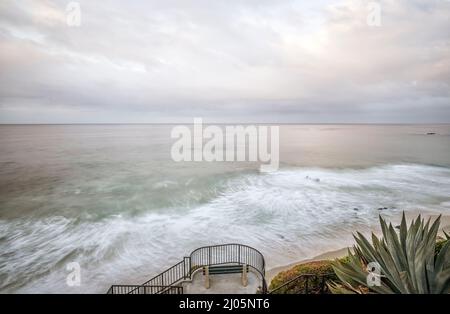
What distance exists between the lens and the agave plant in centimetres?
417

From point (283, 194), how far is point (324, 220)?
653cm

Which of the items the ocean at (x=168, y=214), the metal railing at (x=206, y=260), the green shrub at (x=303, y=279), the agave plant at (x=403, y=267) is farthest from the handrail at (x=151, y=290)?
the agave plant at (x=403, y=267)

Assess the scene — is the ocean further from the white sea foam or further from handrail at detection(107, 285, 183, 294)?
handrail at detection(107, 285, 183, 294)

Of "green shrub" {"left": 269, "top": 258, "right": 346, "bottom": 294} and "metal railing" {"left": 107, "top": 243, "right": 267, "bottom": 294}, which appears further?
"metal railing" {"left": 107, "top": 243, "right": 267, "bottom": 294}

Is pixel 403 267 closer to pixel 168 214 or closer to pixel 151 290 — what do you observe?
pixel 151 290

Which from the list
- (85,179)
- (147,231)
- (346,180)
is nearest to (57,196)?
(85,179)

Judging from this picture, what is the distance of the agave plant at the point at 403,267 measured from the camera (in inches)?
164

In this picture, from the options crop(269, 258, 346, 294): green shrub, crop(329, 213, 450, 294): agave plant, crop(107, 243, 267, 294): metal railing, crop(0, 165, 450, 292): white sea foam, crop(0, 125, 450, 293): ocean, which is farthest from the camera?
crop(0, 125, 450, 293): ocean

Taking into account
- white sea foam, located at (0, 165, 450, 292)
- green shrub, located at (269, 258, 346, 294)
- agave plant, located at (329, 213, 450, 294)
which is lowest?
white sea foam, located at (0, 165, 450, 292)

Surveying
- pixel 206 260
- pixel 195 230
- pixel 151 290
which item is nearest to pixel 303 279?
pixel 151 290

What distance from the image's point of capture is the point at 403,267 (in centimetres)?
470

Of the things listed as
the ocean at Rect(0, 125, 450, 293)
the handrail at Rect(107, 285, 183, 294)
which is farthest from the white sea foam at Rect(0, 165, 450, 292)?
the handrail at Rect(107, 285, 183, 294)

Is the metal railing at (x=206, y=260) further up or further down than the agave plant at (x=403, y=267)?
further down

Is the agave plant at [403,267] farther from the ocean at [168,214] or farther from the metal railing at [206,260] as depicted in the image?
the ocean at [168,214]
